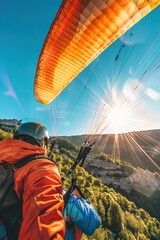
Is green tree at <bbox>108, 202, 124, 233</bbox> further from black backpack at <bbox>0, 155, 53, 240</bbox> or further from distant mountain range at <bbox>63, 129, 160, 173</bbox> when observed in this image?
Answer: distant mountain range at <bbox>63, 129, 160, 173</bbox>

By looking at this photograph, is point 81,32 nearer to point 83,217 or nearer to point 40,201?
point 83,217

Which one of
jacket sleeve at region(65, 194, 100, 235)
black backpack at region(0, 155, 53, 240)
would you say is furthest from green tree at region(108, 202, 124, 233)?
black backpack at region(0, 155, 53, 240)

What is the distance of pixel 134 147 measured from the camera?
7169cm

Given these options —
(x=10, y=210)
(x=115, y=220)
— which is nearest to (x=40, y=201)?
(x=10, y=210)

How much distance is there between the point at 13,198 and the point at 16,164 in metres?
0.30

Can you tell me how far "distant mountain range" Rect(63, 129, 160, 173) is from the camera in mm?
60625

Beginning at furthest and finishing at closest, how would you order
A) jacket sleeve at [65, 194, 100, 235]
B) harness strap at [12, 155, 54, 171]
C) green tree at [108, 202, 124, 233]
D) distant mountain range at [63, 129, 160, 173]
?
distant mountain range at [63, 129, 160, 173], green tree at [108, 202, 124, 233], jacket sleeve at [65, 194, 100, 235], harness strap at [12, 155, 54, 171]

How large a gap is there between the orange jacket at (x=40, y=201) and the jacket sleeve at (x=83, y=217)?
1195mm

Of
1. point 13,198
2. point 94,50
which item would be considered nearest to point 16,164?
point 13,198

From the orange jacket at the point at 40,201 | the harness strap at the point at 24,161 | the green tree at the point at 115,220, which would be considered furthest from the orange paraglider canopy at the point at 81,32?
the green tree at the point at 115,220

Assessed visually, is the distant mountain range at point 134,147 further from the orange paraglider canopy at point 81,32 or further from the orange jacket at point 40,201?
the orange jacket at point 40,201

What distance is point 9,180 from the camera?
152 centimetres

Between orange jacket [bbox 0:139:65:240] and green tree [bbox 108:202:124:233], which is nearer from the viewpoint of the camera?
orange jacket [bbox 0:139:65:240]

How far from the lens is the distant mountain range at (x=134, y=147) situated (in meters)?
60.6
